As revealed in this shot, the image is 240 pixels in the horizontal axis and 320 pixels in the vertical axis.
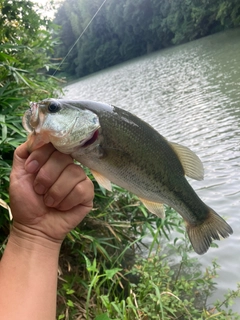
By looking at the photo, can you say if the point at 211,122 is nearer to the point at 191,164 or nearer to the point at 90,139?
the point at 191,164

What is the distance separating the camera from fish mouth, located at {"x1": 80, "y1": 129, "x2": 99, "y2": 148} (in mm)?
1612

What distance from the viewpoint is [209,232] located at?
2.16 metres

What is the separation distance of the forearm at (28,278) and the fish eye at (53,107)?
0.64 m

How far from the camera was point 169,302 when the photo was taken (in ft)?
9.40

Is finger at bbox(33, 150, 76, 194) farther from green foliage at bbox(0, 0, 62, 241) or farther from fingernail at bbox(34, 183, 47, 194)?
green foliage at bbox(0, 0, 62, 241)

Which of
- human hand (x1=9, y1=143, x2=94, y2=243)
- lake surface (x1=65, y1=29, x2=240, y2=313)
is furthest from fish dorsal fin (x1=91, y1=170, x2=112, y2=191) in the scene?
lake surface (x1=65, y1=29, x2=240, y2=313)

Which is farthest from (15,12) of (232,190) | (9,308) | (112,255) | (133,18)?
(133,18)

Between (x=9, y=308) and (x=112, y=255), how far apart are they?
2.08 m

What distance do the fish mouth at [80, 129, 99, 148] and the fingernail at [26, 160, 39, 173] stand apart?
226mm

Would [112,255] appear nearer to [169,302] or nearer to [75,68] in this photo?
[169,302]

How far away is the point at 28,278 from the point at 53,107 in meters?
0.83

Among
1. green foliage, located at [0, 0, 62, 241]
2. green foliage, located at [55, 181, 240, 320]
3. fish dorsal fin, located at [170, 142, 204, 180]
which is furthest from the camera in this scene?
green foliage, located at [0, 0, 62, 241]

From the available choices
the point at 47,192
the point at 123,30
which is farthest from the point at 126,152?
the point at 123,30

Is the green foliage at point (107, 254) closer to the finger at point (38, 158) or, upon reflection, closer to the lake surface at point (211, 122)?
the lake surface at point (211, 122)
